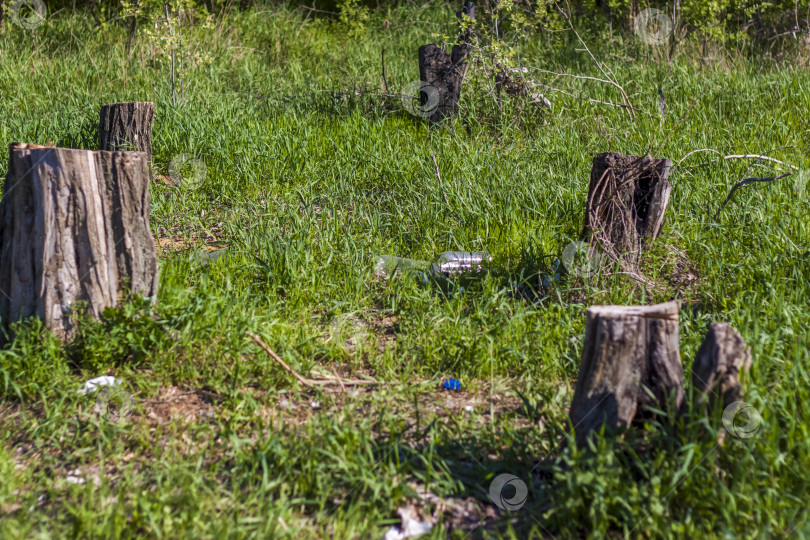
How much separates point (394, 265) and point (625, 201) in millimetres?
1348

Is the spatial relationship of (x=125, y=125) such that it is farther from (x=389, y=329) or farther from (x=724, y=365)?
(x=724, y=365)

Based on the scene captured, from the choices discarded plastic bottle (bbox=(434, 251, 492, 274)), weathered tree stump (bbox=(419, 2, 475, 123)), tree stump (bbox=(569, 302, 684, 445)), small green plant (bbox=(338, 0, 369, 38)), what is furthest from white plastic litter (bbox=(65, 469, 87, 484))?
small green plant (bbox=(338, 0, 369, 38))

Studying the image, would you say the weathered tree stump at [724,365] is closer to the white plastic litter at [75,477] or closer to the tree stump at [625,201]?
the tree stump at [625,201]

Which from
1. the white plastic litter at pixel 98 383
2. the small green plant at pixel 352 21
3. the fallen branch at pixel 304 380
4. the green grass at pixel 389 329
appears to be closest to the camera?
the green grass at pixel 389 329

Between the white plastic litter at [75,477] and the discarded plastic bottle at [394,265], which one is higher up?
the discarded plastic bottle at [394,265]

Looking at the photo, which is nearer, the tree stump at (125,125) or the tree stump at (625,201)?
the tree stump at (625,201)

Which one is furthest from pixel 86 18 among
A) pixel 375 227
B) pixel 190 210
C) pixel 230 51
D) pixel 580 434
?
pixel 580 434

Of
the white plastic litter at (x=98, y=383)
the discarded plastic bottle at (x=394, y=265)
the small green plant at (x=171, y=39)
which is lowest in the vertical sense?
the white plastic litter at (x=98, y=383)

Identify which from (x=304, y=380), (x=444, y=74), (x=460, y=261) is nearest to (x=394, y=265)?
(x=460, y=261)

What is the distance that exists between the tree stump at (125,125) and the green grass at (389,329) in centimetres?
37

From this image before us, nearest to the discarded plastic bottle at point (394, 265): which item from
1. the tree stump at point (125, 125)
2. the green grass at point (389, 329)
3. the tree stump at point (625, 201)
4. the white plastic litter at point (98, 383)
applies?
the green grass at point (389, 329)

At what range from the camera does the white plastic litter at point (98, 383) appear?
273cm

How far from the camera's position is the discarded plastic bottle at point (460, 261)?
3.81 metres

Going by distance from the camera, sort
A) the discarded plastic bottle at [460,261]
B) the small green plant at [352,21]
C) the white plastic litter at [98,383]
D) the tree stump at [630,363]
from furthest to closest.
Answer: the small green plant at [352,21]
the discarded plastic bottle at [460,261]
the white plastic litter at [98,383]
the tree stump at [630,363]
